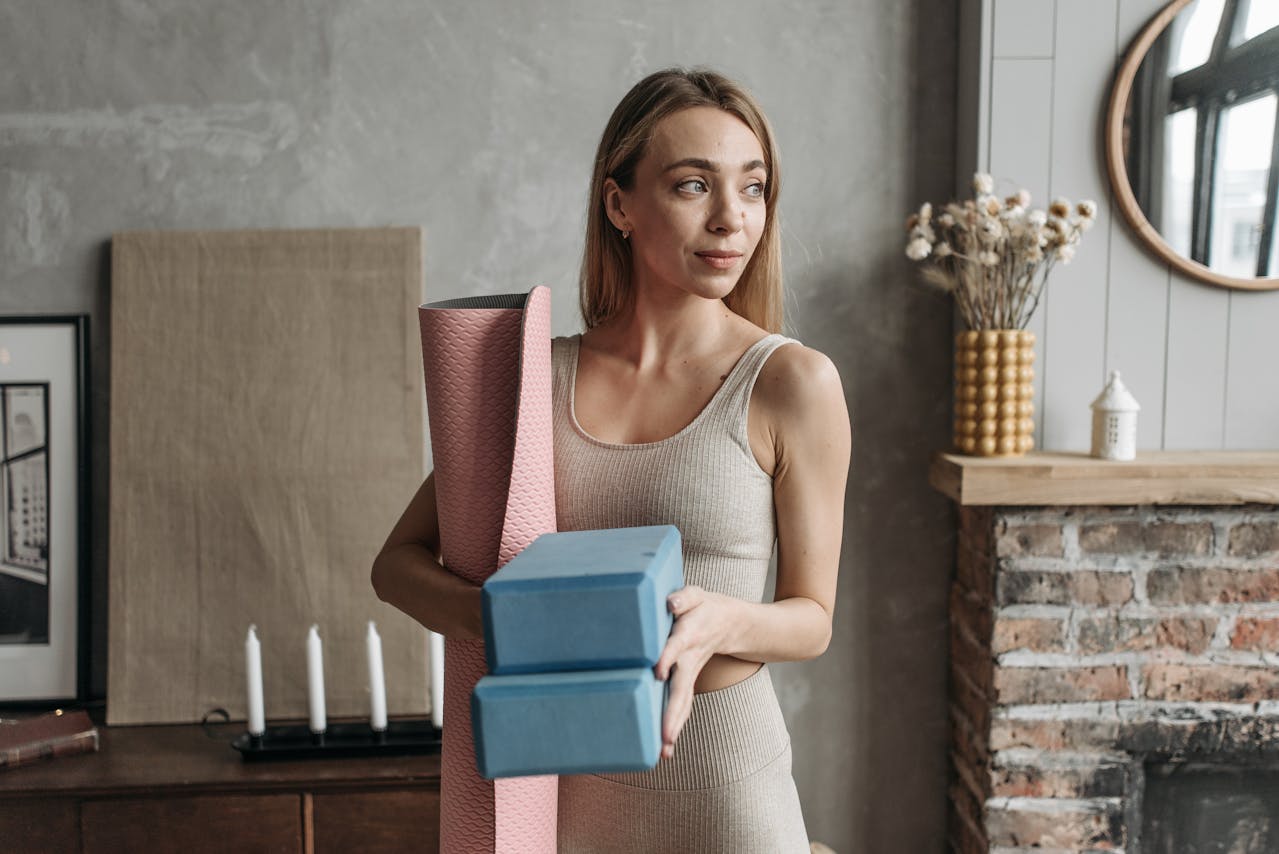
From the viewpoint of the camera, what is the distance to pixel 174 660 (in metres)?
2.11

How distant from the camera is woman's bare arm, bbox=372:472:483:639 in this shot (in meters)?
0.96

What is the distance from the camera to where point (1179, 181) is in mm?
1983

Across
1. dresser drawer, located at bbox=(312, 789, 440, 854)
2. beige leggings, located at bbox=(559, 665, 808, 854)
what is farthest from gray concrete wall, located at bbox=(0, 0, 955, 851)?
beige leggings, located at bbox=(559, 665, 808, 854)

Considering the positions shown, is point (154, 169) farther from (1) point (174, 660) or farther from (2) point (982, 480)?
(2) point (982, 480)

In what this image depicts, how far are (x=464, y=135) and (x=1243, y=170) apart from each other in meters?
1.58

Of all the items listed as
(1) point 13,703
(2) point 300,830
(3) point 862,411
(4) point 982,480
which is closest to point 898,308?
(3) point 862,411

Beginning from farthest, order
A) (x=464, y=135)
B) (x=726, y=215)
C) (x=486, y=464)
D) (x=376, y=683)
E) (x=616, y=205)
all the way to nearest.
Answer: (x=464, y=135)
(x=376, y=683)
(x=616, y=205)
(x=726, y=215)
(x=486, y=464)

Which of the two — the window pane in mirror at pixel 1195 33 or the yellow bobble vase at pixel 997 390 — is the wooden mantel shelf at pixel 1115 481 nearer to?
the yellow bobble vase at pixel 997 390

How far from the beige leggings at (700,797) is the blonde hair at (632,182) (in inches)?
18.6

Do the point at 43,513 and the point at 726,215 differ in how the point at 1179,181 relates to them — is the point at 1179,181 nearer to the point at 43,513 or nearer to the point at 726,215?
the point at 726,215

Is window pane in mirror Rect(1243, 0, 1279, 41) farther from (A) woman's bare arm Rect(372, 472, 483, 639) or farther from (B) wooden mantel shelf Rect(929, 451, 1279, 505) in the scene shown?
(A) woman's bare arm Rect(372, 472, 483, 639)

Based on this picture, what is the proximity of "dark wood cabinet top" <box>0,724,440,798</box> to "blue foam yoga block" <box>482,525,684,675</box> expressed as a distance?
1192mm

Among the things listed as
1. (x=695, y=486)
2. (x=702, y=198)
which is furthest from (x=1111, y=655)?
(x=702, y=198)

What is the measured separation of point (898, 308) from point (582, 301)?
3.55ft
